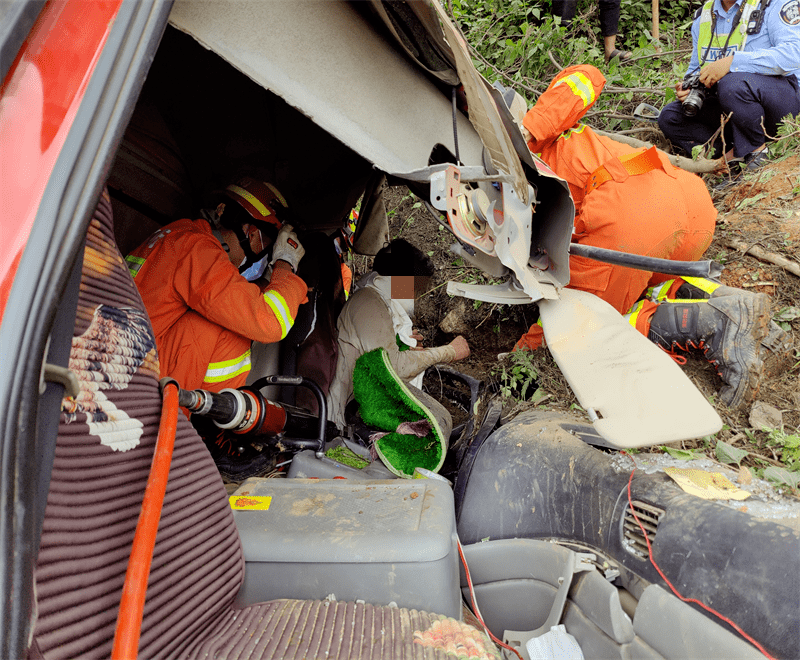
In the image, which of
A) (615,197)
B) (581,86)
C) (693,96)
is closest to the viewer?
(615,197)

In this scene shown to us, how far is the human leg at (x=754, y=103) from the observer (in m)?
3.13

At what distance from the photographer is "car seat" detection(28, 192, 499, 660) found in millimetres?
756

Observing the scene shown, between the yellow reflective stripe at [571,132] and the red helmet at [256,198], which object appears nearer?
the red helmet at [256,198]

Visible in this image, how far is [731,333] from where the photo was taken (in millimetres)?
2324

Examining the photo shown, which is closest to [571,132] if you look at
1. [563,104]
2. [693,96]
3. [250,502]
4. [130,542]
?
[563,104]

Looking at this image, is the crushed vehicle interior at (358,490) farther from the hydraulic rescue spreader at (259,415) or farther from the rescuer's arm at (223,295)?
the rescuer's arm at (223,295)

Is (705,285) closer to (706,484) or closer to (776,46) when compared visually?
(706,484)

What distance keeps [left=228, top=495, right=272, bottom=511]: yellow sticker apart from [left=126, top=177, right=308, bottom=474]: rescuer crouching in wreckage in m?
0.79

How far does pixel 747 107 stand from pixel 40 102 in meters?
3.89

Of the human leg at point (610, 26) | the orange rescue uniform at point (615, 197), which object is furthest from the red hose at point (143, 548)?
the human leg at point (610, 26)

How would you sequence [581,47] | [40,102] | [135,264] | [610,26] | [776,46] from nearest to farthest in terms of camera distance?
[40,102], [135,264], [776,46], [581,47], [610,26]

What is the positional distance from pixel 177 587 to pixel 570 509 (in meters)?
1.04

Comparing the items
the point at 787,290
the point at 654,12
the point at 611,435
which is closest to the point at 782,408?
the point at 787,290

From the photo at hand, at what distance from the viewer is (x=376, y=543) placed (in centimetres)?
119
